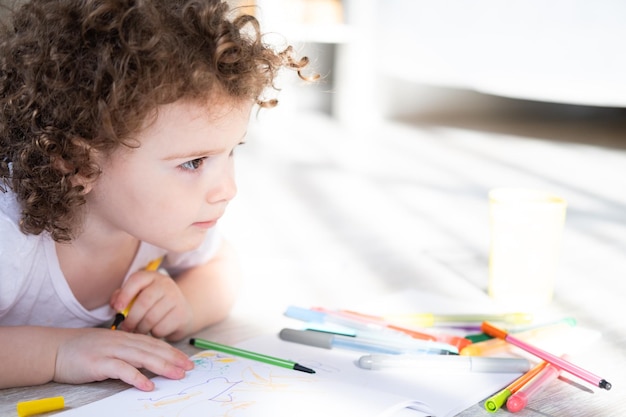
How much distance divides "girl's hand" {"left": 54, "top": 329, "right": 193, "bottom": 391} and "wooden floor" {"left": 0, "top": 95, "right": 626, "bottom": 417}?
0.05 ft

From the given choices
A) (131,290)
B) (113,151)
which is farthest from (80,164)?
(131,290)

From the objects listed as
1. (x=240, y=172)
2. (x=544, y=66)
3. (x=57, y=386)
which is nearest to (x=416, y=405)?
(x=57, y=386)

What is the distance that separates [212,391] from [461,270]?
18.1 inches

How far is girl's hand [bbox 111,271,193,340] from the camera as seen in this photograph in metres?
0.77

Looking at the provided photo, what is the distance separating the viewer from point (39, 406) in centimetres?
62

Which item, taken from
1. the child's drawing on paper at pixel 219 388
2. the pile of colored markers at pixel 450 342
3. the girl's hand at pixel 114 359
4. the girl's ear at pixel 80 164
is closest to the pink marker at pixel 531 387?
the pile of colored markers at pixel 450 342

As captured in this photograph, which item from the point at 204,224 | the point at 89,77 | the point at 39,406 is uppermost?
the point at 89,77

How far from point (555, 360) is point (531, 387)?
0.15ft

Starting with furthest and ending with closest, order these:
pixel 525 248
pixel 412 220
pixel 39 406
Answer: pixel 412 220
pixel 525 248
pixel 39 406

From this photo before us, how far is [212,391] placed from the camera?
64 cm

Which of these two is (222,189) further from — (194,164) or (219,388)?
(219,388)

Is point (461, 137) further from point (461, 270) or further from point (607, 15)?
point (461, 270)

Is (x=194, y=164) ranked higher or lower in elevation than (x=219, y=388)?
higher

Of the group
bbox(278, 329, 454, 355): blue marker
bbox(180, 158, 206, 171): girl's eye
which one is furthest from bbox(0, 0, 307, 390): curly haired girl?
bbox(278, 329, 454, 355): blue marker
